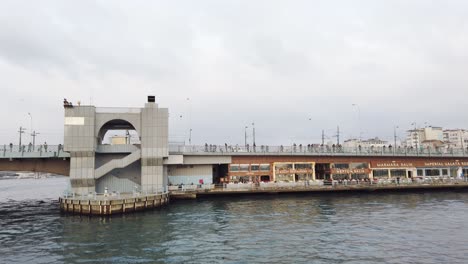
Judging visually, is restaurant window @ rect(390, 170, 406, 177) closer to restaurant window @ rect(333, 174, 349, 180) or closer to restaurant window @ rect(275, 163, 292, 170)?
restaurant window @ rect(333, 174, 349, 180)

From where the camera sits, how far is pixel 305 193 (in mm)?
70000

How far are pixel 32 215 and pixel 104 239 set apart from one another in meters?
25.8

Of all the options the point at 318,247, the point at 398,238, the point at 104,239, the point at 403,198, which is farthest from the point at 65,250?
the point at 403,198

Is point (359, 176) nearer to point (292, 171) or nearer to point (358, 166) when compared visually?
point (358, 166)

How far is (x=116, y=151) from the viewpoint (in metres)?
61.1

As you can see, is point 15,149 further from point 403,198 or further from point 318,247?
point 403,198

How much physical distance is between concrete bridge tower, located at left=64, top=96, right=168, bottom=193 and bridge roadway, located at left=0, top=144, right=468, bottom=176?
10.3 ft

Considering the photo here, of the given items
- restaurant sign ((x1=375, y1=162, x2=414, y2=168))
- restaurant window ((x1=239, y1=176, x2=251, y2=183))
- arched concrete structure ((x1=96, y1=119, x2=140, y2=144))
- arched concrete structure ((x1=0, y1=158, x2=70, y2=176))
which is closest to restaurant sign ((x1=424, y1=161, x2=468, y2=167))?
restaurant sign ((x1=375, y1=162, x2=414, y2=168))

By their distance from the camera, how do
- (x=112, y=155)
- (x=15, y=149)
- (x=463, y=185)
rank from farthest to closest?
(x=463, y=185), (x=112, y=155), (x=15, y=149)

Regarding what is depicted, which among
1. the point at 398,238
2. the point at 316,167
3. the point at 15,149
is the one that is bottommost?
the point at 398,238

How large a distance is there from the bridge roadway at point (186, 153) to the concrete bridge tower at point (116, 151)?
3143mm

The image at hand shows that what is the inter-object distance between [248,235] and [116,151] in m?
37.3

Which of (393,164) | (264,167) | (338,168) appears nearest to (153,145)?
(264,167)

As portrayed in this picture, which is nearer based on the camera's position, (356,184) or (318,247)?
(318,247)
